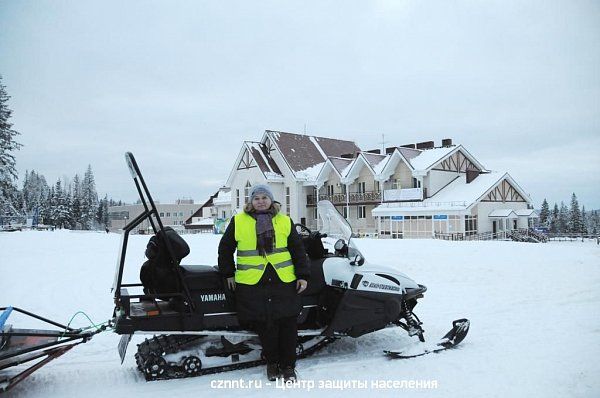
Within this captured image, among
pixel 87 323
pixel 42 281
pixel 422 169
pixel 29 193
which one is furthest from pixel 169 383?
pixel 29 193

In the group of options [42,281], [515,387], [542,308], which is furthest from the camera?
[42,281]

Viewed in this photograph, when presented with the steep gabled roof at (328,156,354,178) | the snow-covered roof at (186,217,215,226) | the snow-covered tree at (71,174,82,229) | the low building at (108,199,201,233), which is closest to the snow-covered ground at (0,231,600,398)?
the steep gabled roof at (328,156,354,178)

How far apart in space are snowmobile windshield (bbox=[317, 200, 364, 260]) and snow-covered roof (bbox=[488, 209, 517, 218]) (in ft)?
91.9

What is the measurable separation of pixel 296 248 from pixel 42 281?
7.15 m

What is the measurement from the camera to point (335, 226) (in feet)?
17.6

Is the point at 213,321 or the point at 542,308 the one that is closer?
the point at 213,321

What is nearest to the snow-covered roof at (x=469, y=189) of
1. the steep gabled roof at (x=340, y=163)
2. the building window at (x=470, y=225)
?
→ the building window at (x=470, y=225)

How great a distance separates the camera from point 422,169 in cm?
3150

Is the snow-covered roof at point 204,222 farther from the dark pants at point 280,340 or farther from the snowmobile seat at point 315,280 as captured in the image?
the dark pants at point 280,340

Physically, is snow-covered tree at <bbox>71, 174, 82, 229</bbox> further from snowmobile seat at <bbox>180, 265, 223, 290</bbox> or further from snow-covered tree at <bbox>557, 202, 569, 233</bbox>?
snowmobile seat at <bbox>180, 265, 223, 290</bbox>

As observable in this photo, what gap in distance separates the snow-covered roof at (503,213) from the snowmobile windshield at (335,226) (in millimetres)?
28014

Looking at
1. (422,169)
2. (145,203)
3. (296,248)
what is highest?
(422,169)

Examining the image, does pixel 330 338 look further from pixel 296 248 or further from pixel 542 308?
pixel 542 308

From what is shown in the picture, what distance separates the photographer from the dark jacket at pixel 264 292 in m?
4.36
